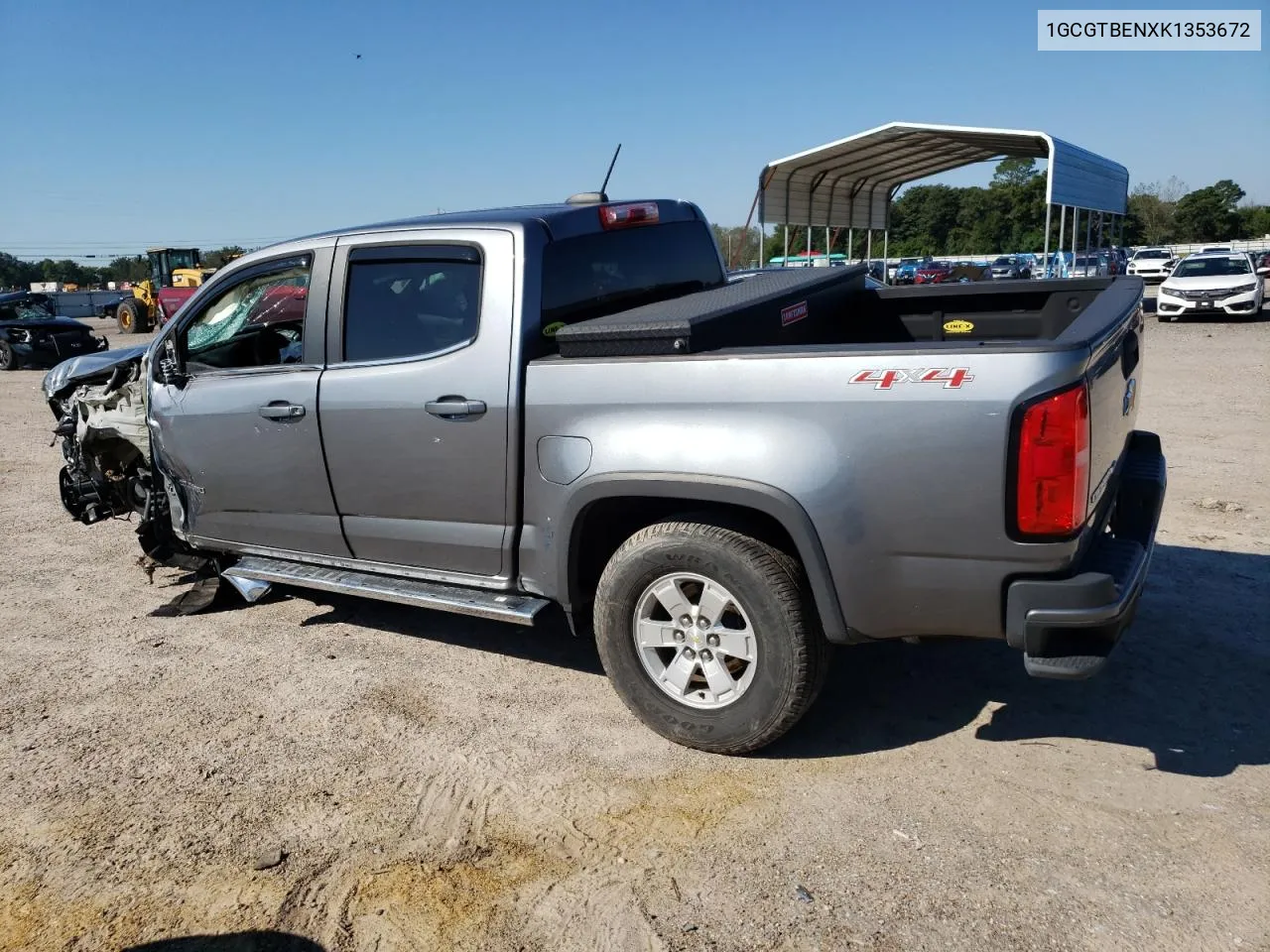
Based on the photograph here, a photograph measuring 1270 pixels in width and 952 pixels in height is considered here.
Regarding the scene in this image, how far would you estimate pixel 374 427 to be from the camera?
4.09 meters

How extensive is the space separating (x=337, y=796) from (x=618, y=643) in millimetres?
1127

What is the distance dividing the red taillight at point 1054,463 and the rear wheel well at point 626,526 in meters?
0.79

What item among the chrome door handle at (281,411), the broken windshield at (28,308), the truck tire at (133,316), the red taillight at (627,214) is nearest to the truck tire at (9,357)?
the broken windshield at (28,308)

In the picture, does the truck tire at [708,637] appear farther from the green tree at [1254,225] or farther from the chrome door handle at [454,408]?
the green tree at [1254,225]

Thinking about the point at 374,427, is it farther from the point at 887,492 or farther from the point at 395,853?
the point at 887,492

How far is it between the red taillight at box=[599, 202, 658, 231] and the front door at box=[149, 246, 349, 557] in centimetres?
124

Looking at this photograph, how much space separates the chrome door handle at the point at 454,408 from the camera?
12.4 ft

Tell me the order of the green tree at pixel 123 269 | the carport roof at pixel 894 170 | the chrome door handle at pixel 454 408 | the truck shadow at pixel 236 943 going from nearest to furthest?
the truck shadow at pixel 236 943
the chrome door handle at pixel 454 408
the carport roof at pixel 894 170
the green tree at pixel 123 269

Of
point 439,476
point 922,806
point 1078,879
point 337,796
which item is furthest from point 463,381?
point 1078,879

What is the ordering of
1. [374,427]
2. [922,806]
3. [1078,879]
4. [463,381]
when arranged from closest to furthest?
[1078,879] → [922,806] → [463,381] → [374,427]

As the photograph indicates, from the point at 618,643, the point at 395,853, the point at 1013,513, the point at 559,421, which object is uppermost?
the point at 559,421

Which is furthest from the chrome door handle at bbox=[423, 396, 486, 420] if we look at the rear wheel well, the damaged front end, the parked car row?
the parked car row

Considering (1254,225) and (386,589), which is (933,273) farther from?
(1254,225)

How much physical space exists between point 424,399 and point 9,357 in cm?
2106
